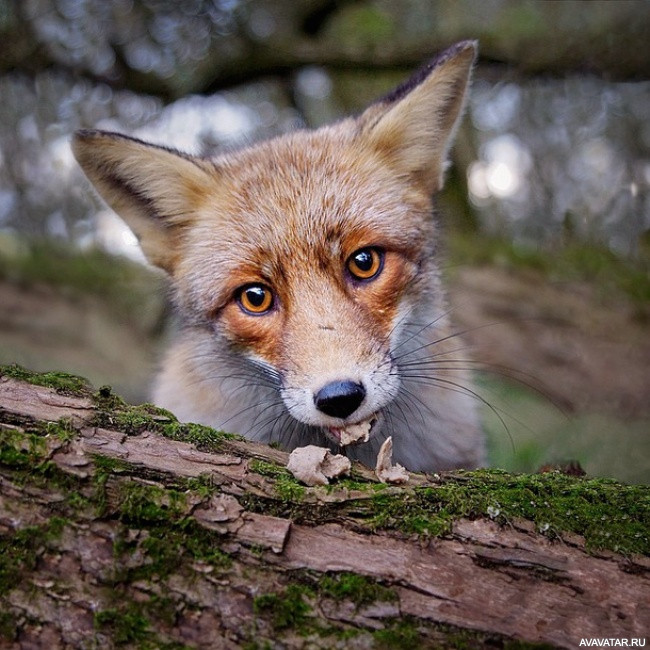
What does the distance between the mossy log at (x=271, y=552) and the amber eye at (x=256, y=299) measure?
1086 millimetres

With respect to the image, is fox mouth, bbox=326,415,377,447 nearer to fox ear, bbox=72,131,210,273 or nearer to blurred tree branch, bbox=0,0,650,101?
fox ear, bbox=72,131,210,273

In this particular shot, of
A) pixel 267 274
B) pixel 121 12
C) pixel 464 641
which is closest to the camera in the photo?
pixel 464 641

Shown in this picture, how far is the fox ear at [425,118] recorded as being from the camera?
390 cm

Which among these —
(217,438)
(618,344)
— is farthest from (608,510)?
(618,344)

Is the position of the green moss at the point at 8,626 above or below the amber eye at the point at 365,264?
below

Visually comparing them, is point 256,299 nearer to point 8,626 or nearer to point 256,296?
point 256,296

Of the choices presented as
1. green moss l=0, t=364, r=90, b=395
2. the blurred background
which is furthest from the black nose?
the blurred background

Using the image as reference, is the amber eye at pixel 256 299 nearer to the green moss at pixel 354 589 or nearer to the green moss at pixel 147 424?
the green moss at pixel 147 424

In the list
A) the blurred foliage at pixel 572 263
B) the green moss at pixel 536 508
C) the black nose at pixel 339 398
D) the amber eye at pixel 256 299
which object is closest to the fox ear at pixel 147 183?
the amber eye at pixel 256 299

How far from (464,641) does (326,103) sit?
10.9 metres

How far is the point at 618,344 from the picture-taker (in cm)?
987

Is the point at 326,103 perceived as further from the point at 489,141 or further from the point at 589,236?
the point at 589,236

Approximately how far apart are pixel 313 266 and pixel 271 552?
1623 mm

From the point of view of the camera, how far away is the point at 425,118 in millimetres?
4055
